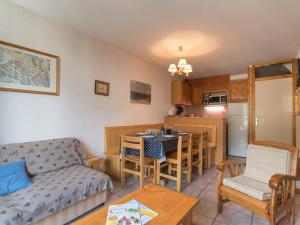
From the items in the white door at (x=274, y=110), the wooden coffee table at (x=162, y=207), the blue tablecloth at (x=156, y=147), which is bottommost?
the wooden coffee table at (x=162, y=207)

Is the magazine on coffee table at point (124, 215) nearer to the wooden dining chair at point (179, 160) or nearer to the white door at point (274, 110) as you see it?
the wooden dining chair at point (179, 160)

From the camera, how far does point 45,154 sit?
2100 mm

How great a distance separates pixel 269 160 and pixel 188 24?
196cm

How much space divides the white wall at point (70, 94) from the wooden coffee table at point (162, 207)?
1.49 m

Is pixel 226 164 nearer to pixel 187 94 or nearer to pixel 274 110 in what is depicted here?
pixel 274 110

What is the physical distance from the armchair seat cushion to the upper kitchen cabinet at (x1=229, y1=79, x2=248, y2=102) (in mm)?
3162

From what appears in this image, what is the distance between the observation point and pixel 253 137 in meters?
4.03

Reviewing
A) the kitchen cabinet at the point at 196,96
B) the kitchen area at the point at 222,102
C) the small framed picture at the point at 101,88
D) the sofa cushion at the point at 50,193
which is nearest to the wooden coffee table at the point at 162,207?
the sofa cushion at the point at 50,193

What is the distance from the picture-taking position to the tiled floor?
6.02 feet

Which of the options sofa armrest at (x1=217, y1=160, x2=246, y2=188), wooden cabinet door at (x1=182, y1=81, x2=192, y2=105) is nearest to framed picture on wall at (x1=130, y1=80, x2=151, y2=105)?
wooden cabinet door at (x1=182, y1=81, x2=192, y2=105)

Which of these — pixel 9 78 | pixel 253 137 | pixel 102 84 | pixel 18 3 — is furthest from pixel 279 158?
pixel 18 3

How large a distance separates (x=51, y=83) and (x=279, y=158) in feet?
9.61

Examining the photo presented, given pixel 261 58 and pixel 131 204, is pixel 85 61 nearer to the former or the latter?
pixel 131 204

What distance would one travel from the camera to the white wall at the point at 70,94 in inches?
78.6
